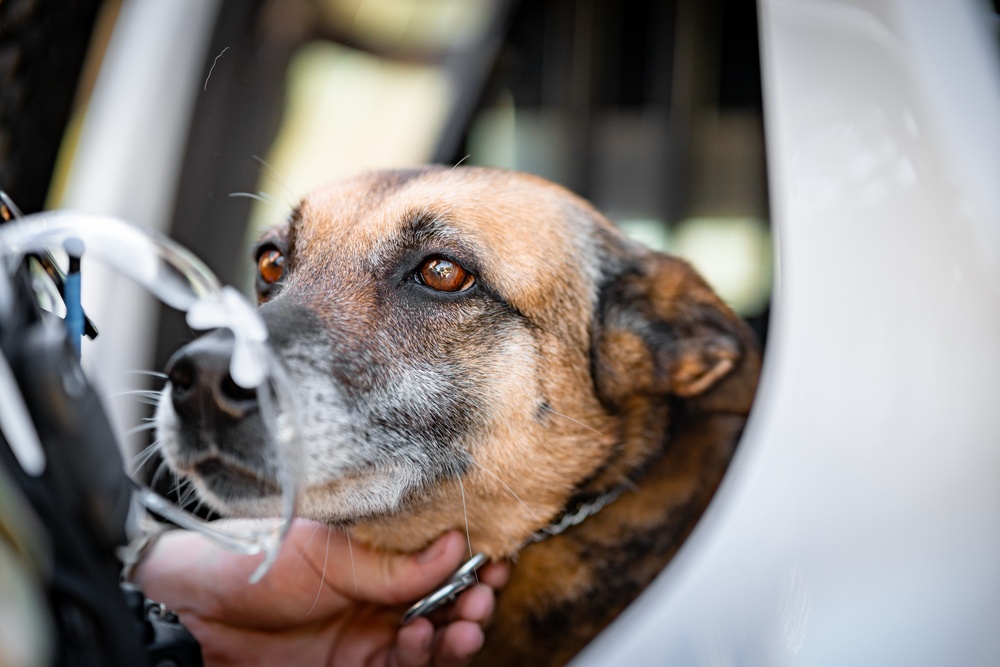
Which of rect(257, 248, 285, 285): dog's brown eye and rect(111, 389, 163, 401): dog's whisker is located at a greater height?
rect(257, 248, 285, 285): dog's brown eye

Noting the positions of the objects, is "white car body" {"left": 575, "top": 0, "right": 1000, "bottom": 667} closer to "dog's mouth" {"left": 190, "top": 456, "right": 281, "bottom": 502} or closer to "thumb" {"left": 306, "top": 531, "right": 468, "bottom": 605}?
"thumb" {"left": 306, "top": 531, "right": 468, "bottom": 605}

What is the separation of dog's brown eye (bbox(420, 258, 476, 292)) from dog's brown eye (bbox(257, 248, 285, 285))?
30 centimetres

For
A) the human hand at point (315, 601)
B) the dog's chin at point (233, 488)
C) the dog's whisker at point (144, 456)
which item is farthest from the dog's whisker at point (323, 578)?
the dog's whisker at point (144, 456)

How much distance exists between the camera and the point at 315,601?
1.51 meters

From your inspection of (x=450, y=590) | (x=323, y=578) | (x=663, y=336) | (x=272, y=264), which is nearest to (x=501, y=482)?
(x=450, y=590)

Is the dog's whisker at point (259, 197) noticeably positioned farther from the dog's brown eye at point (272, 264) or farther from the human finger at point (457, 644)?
the human finger at point (457, 644)

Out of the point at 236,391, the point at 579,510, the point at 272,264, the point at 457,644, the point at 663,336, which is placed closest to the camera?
the point at 236,391

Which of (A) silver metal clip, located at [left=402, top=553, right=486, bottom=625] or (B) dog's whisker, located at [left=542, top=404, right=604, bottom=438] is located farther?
(B) dog's whisker, located at [left=542, top=404, right=604, bottom=438]

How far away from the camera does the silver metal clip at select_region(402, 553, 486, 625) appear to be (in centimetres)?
154

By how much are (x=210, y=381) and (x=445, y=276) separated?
0.67m

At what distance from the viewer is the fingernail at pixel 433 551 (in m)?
1.57

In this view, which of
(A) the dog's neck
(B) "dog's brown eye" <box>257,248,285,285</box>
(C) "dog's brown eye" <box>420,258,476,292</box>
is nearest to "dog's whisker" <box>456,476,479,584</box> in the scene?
(A) the dog's neck

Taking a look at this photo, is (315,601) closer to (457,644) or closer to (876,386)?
(457,644)

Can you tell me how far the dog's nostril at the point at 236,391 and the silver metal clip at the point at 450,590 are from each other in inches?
24.1
